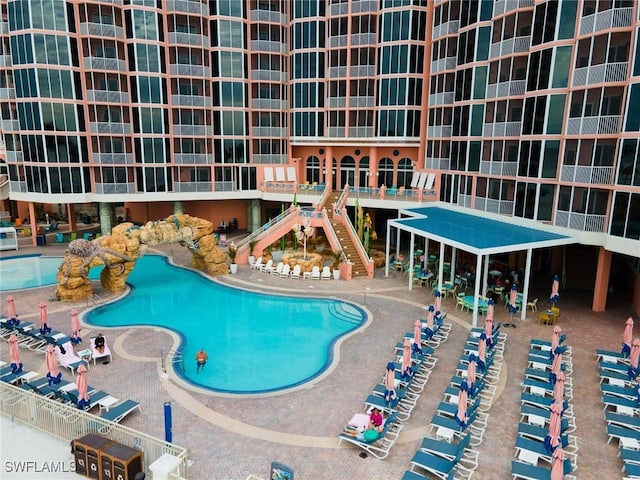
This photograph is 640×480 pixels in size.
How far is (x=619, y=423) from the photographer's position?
48.5ft

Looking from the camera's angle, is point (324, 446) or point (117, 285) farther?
point (117, 285)

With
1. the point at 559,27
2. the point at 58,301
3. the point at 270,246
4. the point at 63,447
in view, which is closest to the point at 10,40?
the point at 58,301

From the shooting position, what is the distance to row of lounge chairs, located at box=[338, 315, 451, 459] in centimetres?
1398

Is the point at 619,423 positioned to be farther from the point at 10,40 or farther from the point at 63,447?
the point at 10,40

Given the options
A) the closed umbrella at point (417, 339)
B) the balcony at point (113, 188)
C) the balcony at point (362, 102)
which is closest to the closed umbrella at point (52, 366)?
the closed umbrella at point (417, 339)

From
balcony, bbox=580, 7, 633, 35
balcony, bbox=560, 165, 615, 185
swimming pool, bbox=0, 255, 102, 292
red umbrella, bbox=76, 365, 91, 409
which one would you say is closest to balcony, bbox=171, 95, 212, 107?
swimming pool, bbox=0, 255, 102, 292

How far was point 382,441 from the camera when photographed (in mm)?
14117

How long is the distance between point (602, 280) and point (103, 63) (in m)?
37.6

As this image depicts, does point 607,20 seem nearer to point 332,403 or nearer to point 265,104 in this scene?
point 332,403

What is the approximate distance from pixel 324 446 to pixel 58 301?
1959cm

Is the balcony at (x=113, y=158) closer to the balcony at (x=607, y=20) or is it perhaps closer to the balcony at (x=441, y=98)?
the balcony at (x=441, y=98)

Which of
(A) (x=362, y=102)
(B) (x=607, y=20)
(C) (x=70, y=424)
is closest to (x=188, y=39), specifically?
(A) (x=362, y=102)

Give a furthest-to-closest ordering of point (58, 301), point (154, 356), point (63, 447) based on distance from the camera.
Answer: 1. point (58, 301)
2. point (154, 356)
3. point (63, 447)

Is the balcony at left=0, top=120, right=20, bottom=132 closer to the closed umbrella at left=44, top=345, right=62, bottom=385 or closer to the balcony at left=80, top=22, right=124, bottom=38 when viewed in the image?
the balcony at left=80, top=22, right=124, bottom=38
